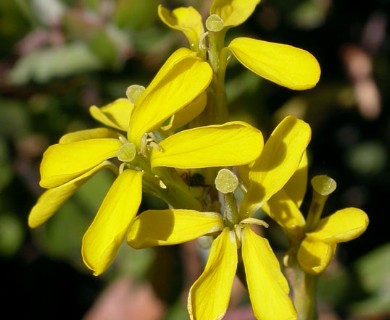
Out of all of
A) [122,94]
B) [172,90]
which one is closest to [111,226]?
[172,90]

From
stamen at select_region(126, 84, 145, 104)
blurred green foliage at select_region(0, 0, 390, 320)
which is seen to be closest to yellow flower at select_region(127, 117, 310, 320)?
stamen at select_region(126, 84, 145, 104)

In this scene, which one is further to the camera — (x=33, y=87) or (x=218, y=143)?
(x=33, y=87)

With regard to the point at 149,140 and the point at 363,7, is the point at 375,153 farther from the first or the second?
the point at 149,140

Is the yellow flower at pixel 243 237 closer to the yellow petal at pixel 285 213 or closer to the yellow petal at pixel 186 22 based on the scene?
the yellow petal at pixel 285 213

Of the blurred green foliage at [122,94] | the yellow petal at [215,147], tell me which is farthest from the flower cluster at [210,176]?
the blurred green foliage at [122,94]

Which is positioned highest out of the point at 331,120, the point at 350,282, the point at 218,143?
the point at 218,143

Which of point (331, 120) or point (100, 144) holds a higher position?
point (100, 144)

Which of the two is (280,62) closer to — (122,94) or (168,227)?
(168,227)

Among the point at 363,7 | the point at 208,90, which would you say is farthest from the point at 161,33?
the point at 208,90
